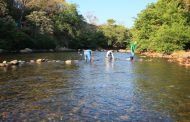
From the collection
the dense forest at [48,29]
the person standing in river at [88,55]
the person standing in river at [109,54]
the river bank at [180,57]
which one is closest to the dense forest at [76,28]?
the dense forest at [48,29]

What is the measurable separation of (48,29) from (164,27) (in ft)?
115

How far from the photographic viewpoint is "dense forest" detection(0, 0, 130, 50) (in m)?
67.7

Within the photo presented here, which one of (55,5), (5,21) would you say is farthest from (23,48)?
(55,5)

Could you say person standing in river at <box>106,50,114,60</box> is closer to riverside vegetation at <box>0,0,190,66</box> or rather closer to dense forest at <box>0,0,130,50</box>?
riverside vegetation at <box>0,0,190,66</box>

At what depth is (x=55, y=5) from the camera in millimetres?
95812

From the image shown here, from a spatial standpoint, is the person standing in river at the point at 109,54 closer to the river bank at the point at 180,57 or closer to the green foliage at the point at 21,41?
the river bank at the point at 180,57

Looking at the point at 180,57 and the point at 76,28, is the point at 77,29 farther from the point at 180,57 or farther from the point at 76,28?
the point at 180,57

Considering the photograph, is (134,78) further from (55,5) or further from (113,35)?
(113,35)

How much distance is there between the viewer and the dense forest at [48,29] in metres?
67.7

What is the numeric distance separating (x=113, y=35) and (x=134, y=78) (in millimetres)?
90803

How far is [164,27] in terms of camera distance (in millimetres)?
53938

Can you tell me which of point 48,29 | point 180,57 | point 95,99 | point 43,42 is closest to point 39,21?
point 48,29

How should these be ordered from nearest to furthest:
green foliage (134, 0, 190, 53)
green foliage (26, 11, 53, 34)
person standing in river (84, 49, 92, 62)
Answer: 1. person standing in river (84, 49, 92, 62)
2. green foliage (134, 0, 190, 53)
3. green foliage (26, 11, 53, 34)

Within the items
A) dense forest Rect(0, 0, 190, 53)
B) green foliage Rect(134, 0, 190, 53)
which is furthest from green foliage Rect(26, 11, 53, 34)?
green foliage Rect(134, 0, 190, 53)
